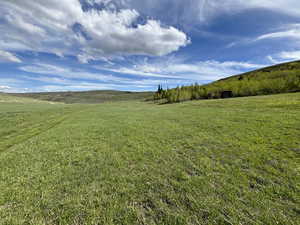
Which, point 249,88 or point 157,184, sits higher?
point 249,88

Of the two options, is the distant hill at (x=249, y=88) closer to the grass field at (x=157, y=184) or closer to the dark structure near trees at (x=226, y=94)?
the dark structure near trees at (x=226, y=94)

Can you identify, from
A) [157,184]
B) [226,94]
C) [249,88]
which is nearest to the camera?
[157,184]

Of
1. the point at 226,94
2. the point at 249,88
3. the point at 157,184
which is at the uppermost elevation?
the point at 249,88

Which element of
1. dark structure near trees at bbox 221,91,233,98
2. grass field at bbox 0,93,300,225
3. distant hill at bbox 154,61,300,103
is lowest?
grass field at bbox 0,93,300,225

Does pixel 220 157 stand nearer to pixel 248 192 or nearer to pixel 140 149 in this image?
pixel 248 192

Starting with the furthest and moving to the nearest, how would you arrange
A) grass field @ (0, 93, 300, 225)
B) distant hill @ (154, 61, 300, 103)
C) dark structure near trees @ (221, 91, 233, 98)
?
dark structure near trees @ (221, 91, 233, 98)
distant hill @ (154, 61, 300, 103)
grass field @ (0, 93, 300, 225)

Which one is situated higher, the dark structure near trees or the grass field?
the dark structure near trees

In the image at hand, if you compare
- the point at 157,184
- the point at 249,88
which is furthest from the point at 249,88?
the point at 157,184

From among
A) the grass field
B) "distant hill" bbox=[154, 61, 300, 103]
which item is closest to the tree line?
"distant hill" bbox=[154, 61, 300, 103]

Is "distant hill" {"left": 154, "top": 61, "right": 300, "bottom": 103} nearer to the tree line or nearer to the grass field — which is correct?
the tree line

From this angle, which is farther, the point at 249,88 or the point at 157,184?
the point at 249,88

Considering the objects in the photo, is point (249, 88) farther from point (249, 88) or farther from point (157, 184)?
point (157, 184)

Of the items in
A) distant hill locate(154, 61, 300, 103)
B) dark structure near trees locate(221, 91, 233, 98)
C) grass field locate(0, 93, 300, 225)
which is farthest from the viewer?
dark structure near trees locate(221, 91, 233, 98)

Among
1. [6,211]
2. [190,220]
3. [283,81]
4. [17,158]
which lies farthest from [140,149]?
[283,81]
